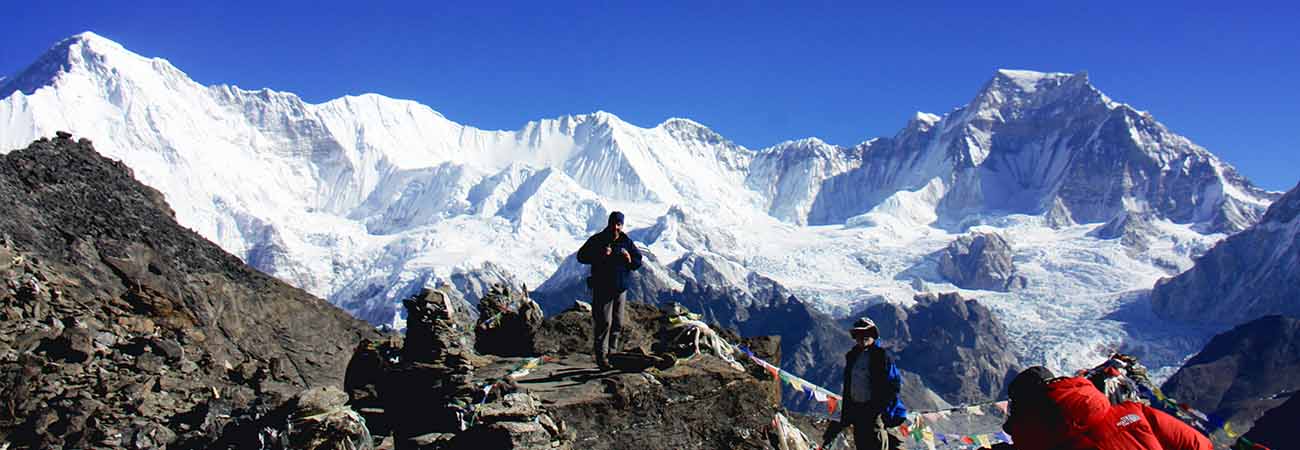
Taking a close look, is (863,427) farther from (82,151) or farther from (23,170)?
(82,151)

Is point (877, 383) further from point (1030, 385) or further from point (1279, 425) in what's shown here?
point (1279, 425)

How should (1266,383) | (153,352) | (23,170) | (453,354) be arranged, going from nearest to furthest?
(453,354), (153,352), (23,170), (1266,383)

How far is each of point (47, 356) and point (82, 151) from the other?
63.8 ft

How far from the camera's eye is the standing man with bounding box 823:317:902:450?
1145 centimetres

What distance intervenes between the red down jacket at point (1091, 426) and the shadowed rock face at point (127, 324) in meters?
8.21

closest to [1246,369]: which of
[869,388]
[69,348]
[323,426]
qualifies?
[869,388]

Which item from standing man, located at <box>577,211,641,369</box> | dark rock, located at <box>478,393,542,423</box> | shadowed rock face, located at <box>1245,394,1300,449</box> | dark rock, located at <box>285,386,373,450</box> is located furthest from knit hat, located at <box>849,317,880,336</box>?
shadowed rock face, located at <box>1245,394,1300,449</box>

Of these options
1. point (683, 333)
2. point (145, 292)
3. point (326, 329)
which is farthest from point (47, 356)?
point (326, 329)

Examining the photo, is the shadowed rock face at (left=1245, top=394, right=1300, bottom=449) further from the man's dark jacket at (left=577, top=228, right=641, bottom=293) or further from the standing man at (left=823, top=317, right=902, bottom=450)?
the man's dark jacket at (left=577, top=228, right=641, bottom=293)

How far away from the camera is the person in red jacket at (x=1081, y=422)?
6527mm

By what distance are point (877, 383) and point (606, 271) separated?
13.7 feet

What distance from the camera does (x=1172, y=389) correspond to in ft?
610

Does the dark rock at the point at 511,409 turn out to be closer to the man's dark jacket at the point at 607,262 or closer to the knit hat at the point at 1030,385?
the man's dark jacket at the point at 607,262

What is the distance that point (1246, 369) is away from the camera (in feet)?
622
